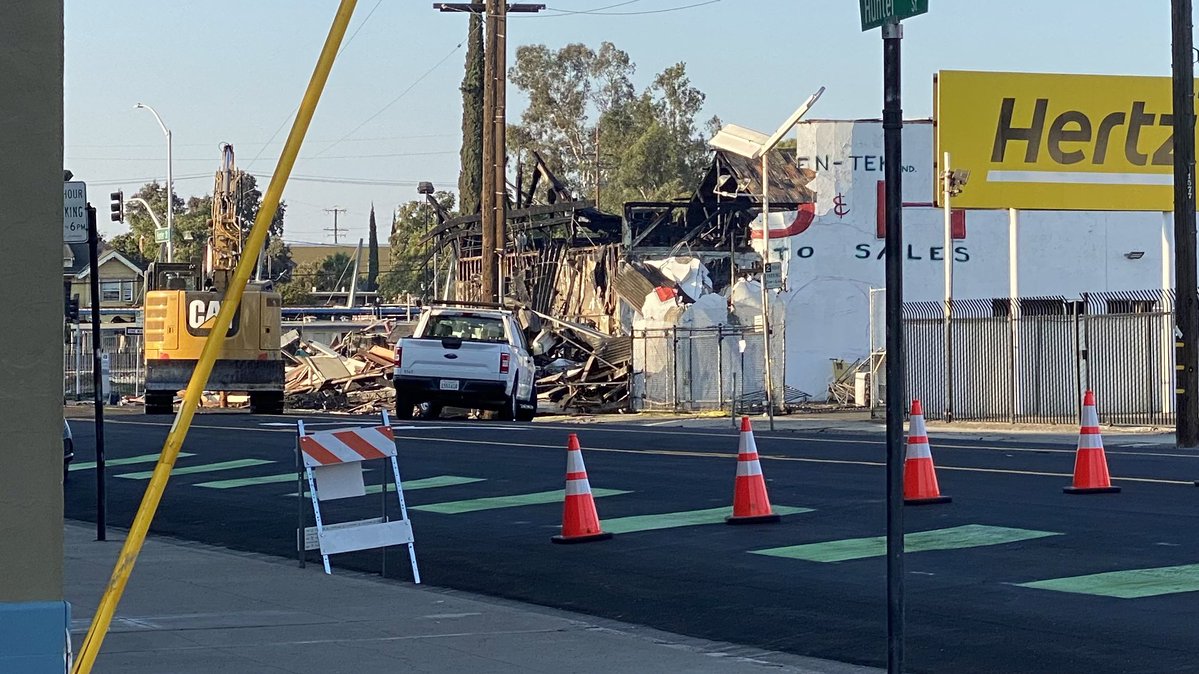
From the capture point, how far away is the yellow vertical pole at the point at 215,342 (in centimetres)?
586

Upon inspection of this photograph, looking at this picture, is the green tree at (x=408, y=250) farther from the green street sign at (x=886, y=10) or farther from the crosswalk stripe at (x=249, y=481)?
the green street sign at (x=886, y=10)

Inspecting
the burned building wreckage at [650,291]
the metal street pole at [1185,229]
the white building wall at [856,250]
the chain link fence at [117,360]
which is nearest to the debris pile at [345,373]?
the burned building wreckage at [650,291]

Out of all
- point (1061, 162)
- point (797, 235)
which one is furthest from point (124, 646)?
point (797, 235)

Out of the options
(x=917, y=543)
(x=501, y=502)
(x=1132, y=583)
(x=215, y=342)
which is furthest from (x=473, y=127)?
(x=215, y=342)

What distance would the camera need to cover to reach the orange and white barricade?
11734 millimetres

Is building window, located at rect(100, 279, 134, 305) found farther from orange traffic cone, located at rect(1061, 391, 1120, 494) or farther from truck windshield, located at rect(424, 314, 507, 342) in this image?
orange traffic cone, located at rect(1061, 391, 1120, 494)

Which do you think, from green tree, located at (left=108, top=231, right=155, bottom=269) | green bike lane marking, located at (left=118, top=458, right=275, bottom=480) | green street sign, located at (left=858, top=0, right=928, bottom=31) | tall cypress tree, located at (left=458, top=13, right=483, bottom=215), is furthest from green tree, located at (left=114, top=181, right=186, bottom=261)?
green street sign, located at (left=858, top=0, right=928, bottom=31)

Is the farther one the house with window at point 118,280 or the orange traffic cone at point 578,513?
the house with window at point 118,280

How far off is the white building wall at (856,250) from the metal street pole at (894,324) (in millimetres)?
37419

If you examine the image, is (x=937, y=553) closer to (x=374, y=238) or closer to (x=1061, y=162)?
(x=1061, y=162)

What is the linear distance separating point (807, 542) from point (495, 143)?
29.1 meters

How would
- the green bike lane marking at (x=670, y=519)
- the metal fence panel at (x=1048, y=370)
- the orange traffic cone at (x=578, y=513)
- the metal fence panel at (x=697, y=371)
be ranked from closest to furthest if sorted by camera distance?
the orange traffic cone at (x=578, y=513) → the green bike lane marking at (x=670, y=519) → the metal fence panel at (x=1048, y=370) → the metal fence panel at (x=697, y=371)

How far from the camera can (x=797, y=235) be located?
44.1m

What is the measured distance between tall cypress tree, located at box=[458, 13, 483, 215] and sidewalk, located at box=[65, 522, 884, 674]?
173 ft
